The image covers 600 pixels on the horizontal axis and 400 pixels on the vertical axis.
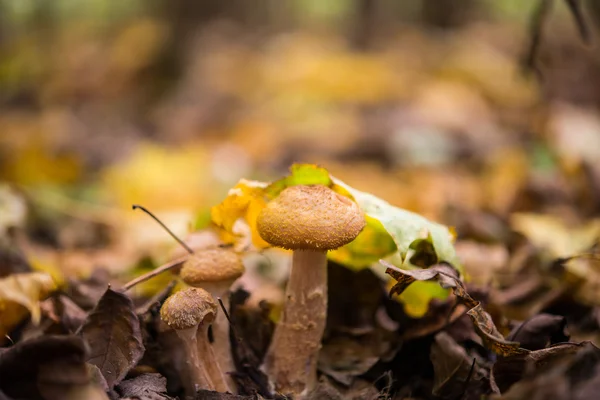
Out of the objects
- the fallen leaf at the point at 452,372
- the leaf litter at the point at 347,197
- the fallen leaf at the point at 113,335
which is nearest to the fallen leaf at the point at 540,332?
the leaf litter at the point at 347,197

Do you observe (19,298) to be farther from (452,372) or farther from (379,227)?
(452,372)

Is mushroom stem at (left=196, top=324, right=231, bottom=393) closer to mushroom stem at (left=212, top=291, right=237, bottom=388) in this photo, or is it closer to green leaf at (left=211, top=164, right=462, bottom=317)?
mushroom stem at (left=212, top=291, right=237, bottom=388)

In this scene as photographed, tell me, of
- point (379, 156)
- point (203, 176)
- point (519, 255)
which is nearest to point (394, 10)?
point (379, 156)

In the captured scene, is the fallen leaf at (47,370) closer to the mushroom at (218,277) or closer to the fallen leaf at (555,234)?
the mushroom at (218,277)

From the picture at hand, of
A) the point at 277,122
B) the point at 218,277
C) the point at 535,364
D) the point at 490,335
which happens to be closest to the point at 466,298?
the point at 490,335

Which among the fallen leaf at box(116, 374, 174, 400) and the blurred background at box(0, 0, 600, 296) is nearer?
the fallen leaf at box(116, 374, 174, 400)

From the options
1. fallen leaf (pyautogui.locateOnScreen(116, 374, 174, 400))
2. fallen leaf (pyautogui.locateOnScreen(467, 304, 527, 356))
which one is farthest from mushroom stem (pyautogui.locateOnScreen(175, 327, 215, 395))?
fallen leaf (pyautogui.locateOnScreen(467, 304, 527, 356))
